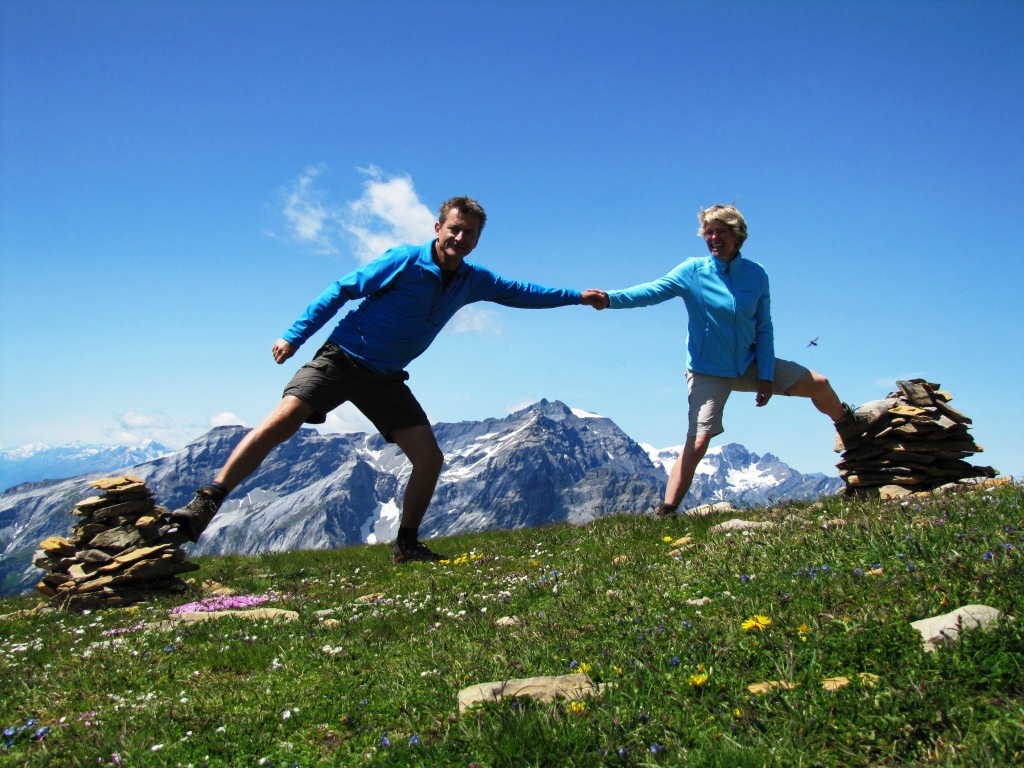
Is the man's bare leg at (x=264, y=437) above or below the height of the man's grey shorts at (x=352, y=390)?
below

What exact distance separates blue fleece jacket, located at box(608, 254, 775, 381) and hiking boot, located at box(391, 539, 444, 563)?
532cm

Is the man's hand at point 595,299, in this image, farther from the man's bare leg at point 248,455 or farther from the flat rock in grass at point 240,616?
the flat rock in grass at point 240,616

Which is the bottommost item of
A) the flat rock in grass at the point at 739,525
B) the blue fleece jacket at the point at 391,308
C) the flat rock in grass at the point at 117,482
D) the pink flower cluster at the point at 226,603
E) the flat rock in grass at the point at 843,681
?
the pink flower cluster at the point at 226,603

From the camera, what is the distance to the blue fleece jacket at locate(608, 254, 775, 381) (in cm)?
1153

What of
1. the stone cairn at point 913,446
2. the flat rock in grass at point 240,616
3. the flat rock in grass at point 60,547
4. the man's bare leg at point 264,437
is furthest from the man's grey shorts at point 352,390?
the stone cairn at point 913,446

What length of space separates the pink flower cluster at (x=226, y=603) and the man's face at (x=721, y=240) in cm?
845

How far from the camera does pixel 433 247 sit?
35.9 feet

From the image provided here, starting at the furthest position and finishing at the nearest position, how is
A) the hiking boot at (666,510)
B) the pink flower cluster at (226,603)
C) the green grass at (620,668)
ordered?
the hiking boot at (666,510) → the pink flower cluster at (226,603) → the green grass at (620,668)

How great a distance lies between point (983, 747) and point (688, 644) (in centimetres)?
194

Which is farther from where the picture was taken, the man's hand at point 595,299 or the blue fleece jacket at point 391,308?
the man's hand at point 595,299

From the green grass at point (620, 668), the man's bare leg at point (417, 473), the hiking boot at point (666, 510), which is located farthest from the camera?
the hiking boot at point (666, 510)

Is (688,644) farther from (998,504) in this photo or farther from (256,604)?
(256,604)

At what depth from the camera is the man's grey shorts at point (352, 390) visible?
10.6 metres

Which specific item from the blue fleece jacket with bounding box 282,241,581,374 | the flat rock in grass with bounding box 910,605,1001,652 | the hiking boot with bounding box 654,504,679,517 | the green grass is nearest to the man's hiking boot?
the hiking boot with bounding box 654,504,679,517
